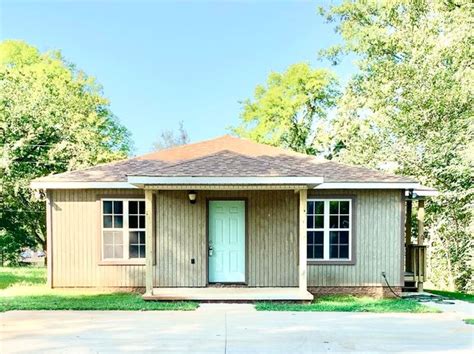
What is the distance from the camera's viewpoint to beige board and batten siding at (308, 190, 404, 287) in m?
9.88

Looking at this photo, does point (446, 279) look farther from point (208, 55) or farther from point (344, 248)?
point (208, 55)

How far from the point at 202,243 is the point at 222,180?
2.13m

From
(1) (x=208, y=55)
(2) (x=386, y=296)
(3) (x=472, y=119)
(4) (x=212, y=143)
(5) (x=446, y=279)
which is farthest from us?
(1) (x=208, y=55)

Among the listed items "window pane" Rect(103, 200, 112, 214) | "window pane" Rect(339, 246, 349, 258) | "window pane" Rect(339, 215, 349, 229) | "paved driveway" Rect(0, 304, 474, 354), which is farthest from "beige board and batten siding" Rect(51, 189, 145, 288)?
"window pane" Rect(339, 215, 349, 229)

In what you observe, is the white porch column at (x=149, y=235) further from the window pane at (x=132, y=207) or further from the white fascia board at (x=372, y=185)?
the white fascia board at (x=372, y=185)

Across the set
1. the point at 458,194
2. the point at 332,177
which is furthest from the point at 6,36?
the point at 458,194

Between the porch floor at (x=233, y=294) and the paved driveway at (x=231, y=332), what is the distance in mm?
692

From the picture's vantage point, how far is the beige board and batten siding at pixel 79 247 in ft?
32.6

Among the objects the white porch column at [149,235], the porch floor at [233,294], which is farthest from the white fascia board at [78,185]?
the porch floor at [233,294]

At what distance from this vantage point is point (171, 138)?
35.0 meters

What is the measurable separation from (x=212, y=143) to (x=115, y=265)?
14.4 ft

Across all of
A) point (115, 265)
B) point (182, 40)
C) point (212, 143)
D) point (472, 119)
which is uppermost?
point (182, 40)

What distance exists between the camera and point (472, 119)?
14688 mm

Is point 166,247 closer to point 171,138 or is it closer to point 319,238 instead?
point 319,238
